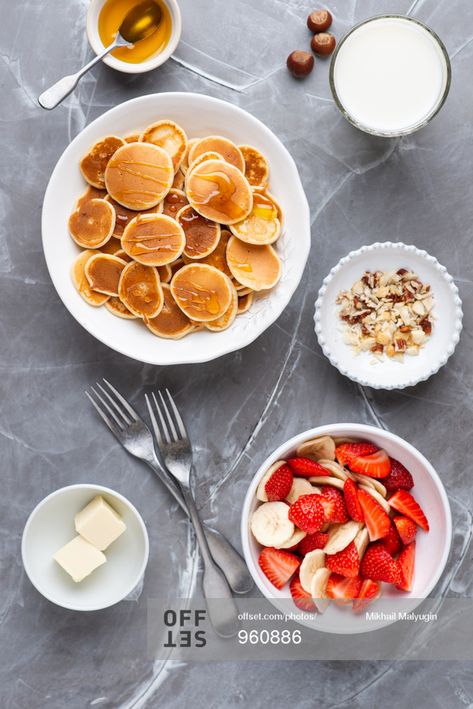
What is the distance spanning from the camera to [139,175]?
133 centimetres

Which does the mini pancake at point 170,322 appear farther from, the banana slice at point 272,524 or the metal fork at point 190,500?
the banana slice at point 272,524

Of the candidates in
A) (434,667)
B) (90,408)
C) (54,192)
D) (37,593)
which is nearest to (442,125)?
(54,192)

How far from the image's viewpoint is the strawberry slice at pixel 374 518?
1325 mm

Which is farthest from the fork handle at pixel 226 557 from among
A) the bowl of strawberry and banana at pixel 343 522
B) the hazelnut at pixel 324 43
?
the hazelnut at pixel 324 43

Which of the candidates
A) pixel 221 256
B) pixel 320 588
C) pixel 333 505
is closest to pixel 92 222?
pixel 221 256

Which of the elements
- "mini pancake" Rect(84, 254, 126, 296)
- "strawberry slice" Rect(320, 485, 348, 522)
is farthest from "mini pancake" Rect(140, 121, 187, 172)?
"strawberry slice" Rect(320, 485, 348, 522)

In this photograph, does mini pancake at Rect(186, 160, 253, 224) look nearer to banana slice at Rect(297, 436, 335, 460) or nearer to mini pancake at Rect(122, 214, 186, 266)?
mini pancake at Rect(122, 214, 186, 266)

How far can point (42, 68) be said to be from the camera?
145 centimetres

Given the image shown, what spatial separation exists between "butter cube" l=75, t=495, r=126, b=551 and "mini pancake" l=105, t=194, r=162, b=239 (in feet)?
1.74

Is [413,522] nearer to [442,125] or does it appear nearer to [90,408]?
[90,408]

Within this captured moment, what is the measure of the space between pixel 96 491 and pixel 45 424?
0.20 m

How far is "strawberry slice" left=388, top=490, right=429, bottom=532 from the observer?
1361mm

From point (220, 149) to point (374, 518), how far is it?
76cm

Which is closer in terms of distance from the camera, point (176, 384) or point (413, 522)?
point (413, 522)
